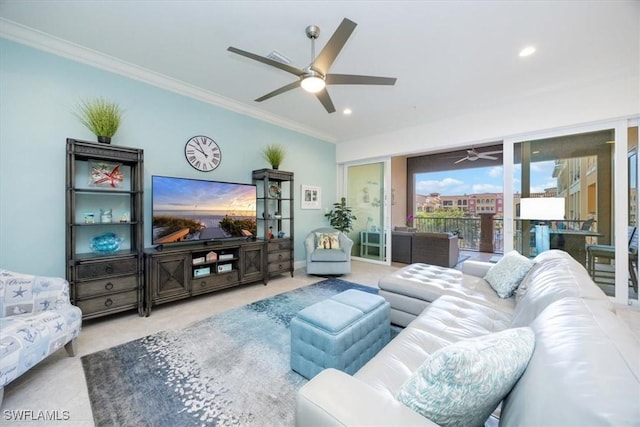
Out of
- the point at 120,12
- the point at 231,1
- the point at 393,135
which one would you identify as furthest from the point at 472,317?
the point at 393,135

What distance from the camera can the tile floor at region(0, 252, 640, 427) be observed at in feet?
5.08

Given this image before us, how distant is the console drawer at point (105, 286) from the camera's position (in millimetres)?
2469

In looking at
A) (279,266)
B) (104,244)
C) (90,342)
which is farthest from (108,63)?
(279,266)

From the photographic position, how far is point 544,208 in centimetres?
329

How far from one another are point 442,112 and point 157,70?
432cm

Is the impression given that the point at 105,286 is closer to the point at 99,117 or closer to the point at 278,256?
the point at 99,117

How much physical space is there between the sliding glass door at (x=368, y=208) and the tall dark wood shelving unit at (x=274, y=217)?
1945 millimetres

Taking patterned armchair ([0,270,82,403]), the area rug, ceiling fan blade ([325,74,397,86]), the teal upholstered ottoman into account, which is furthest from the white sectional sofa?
ceiling fan blade ([325,74,397,86])

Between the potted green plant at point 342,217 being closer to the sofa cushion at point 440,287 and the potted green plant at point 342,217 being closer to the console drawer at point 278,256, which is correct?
the console drawer at point 278,256

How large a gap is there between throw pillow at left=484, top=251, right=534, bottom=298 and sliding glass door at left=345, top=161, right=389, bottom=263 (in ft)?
10.5

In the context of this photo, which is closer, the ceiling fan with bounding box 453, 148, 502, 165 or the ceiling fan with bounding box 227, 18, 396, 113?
the ceiling fan with bounding box 227, 18, 396, 113

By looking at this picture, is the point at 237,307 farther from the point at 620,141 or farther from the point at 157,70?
the point at 620,141

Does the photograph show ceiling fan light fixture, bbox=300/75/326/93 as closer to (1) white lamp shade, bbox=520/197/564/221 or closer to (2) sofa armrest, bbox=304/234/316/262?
(2) sofa armrest, bbox=304/234/316/262

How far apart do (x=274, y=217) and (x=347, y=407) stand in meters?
3.79
